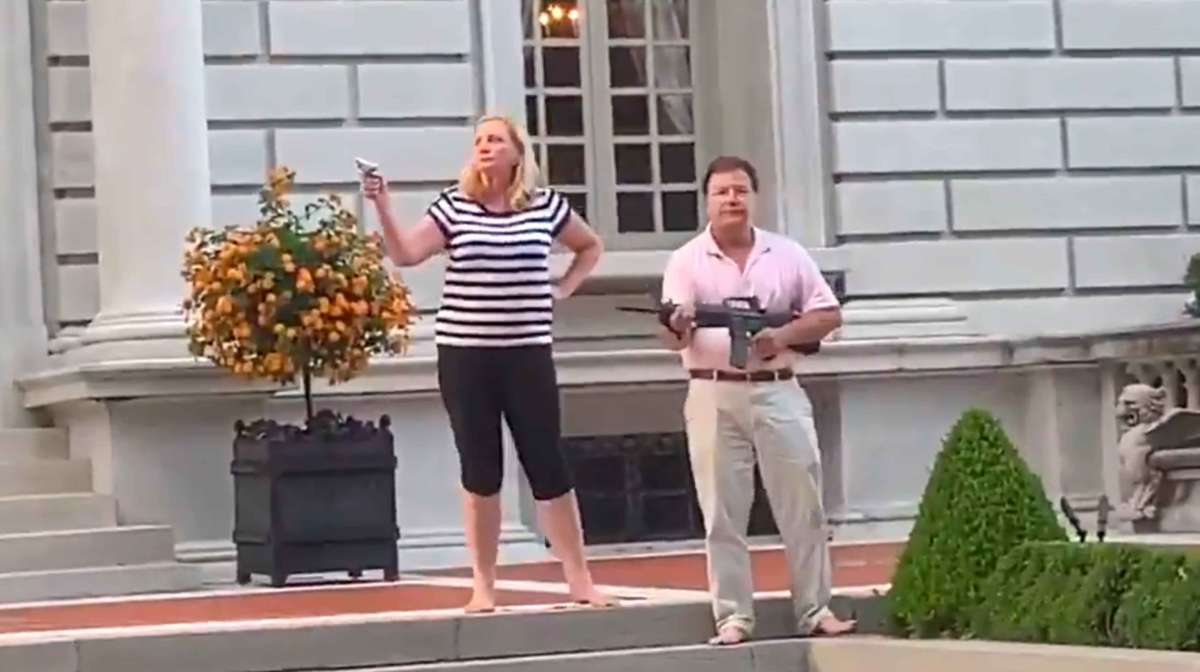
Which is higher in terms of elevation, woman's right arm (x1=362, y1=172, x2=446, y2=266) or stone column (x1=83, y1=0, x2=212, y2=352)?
stone column (x1=83, y1=0, x2=212, y2=352)

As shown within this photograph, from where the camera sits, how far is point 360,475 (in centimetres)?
1368

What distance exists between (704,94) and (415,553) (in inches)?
161

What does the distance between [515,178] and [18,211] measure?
6.19m

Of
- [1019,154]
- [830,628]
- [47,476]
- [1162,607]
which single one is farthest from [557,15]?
[1162,607]

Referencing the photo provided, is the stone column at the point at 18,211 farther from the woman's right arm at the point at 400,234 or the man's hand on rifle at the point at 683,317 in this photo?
the man's hand on rifle at the point at 683,317

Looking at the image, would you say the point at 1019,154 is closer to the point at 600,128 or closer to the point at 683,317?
the point at 600,128

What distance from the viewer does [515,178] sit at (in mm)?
10570

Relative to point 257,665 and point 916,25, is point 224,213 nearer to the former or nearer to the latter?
point 916,25

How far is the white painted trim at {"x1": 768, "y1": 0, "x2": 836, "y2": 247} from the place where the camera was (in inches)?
686

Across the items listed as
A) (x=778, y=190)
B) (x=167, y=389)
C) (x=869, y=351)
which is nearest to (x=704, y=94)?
(x=778, y=190)

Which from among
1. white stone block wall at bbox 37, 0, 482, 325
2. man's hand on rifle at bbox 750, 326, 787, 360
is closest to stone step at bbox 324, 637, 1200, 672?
man's hand on rifle at bbox 750, 326, 787, 360

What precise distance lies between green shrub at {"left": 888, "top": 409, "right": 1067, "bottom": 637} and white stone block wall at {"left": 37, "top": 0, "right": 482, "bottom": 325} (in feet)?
23.9

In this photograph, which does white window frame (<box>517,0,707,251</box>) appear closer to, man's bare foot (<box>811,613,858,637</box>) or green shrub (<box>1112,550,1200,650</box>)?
man's bare foot (<box>811,613,858,637</box>)

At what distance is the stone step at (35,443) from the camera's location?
50.6 ft
